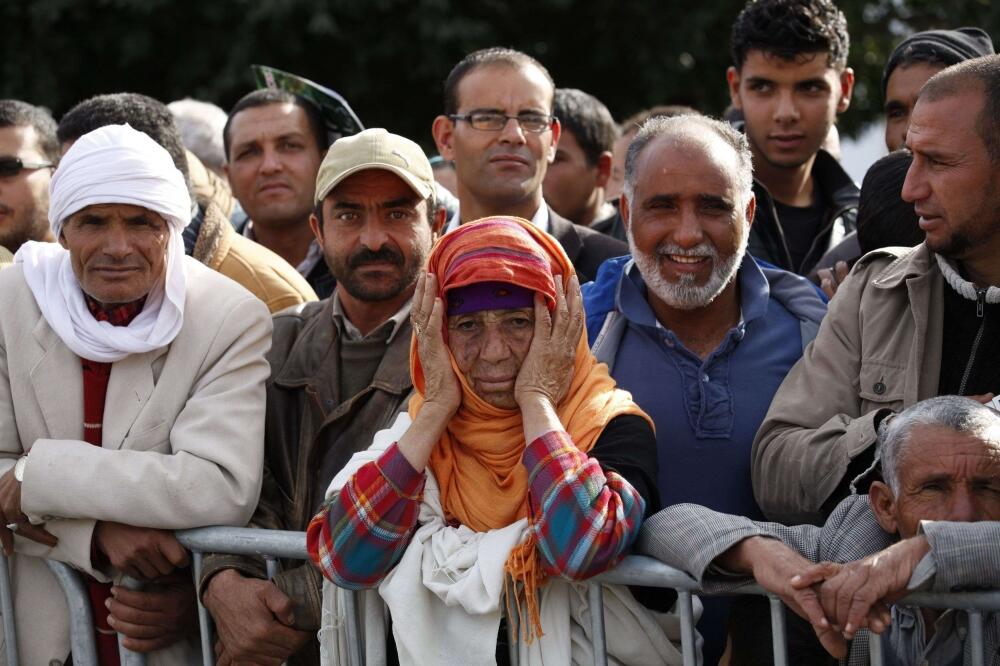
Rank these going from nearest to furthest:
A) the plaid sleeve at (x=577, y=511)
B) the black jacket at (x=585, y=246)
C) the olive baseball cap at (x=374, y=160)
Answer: the plaid sleeve at (x=577, y=511), the olive baseball cap at (x=374, y=160), the black jacket at (x=585, y=246)

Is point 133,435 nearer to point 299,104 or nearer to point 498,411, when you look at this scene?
point 498,411

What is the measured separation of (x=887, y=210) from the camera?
456 centimetres

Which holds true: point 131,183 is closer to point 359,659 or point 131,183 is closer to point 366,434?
point 366,434

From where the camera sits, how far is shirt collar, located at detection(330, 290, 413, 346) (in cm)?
462

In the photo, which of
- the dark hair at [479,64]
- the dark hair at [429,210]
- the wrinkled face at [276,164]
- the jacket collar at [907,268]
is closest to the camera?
the jacket collar at [907,268]

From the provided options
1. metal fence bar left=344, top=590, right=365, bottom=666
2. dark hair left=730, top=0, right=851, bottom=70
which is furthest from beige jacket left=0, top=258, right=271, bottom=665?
dark hair left=730, top=0, right=851, bottom=70

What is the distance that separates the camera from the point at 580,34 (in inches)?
494

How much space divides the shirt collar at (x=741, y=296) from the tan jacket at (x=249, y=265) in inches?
54.7

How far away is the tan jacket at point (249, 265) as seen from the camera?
5.38 m

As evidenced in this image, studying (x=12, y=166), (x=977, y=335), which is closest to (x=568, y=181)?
(x=12, y=166)

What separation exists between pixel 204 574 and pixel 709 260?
1.70 meters

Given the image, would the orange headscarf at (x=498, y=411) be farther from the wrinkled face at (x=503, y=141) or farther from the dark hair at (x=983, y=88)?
the wrinkled face at (x=503, y=141)

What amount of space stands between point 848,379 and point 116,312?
7.06 ft

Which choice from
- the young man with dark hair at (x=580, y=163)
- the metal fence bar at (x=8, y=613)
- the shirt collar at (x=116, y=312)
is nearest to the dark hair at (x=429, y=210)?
the shirt collar at (x=116, y=312)
